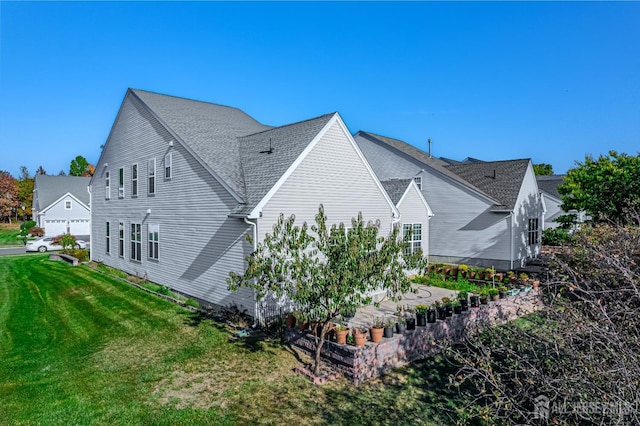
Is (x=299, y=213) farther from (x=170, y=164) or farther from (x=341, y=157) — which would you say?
(x=170, y=164)

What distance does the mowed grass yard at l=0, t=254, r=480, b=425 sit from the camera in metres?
7.11

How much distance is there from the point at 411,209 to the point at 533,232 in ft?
35.8

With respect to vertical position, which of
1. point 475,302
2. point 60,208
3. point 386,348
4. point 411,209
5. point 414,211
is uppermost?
point 60,208

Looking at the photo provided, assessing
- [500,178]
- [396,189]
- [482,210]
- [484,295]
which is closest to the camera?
[484,295]

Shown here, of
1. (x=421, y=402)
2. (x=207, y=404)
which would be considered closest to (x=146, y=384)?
(x=207, y=404)

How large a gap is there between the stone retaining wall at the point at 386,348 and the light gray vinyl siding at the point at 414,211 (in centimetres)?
901

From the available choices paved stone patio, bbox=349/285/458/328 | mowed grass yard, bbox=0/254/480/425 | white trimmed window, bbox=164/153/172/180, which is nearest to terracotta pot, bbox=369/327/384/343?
mowed grass yard, bbox=0/254/480/425

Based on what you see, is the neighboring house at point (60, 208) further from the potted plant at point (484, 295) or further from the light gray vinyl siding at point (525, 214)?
the light gray vinyl siding at point (525, 214)

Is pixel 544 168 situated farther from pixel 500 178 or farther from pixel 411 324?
pixel 411 324

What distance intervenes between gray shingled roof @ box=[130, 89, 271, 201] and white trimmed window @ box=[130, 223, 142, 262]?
5953mm

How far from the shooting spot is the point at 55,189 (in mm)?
51281

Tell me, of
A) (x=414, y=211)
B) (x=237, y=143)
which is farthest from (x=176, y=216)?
(x=414, y=211)

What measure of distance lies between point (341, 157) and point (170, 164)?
7.38 meters

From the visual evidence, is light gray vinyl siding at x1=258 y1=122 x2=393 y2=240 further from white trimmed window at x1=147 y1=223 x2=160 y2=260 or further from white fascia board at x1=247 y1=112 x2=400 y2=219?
white trimmed window at x1=147 y1=223 x2=160 y2=260
